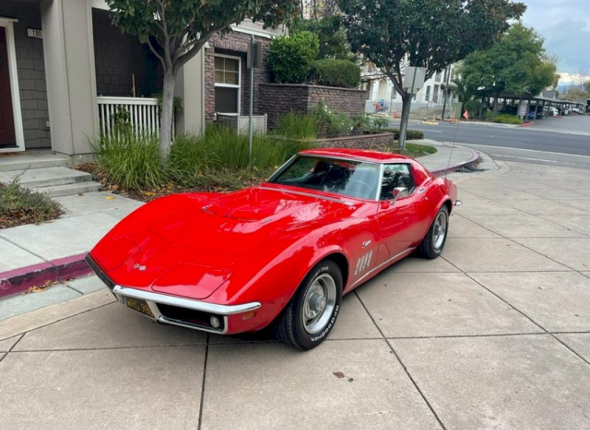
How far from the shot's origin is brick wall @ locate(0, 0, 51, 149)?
28.8 ft

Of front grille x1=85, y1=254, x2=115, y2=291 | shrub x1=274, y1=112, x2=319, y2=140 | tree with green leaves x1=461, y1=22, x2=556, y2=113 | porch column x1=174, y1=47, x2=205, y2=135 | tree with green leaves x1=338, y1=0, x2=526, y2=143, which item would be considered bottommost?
front grille x1=85, y1=254, x2=115, y2=291

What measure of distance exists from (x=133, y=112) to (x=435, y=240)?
288 inches

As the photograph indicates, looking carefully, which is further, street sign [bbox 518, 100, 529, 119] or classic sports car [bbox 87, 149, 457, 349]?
street sign [bbox 518, 100, 529, 119]

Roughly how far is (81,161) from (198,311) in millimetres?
6954

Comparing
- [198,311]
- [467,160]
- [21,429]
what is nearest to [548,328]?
[198,311]

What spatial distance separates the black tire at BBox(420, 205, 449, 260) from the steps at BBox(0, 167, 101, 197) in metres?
5.32

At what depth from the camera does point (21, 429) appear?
8.06 ft

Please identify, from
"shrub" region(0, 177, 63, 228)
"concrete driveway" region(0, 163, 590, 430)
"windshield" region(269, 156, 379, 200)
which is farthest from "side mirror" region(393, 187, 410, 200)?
"shrub" region(0, 177, 63, 228)

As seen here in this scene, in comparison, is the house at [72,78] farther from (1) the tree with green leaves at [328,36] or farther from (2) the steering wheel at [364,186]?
(1) the tree with green leaves at [328,36]

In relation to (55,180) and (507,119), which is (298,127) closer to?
(55,180)

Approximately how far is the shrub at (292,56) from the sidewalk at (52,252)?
8.57 meters

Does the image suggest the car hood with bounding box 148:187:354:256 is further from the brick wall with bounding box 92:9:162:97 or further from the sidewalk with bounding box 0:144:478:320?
the brick wall with bounding box 92:9:162:97

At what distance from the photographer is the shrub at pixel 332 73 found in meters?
14.6

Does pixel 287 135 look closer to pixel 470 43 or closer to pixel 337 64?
pixel 337 64
